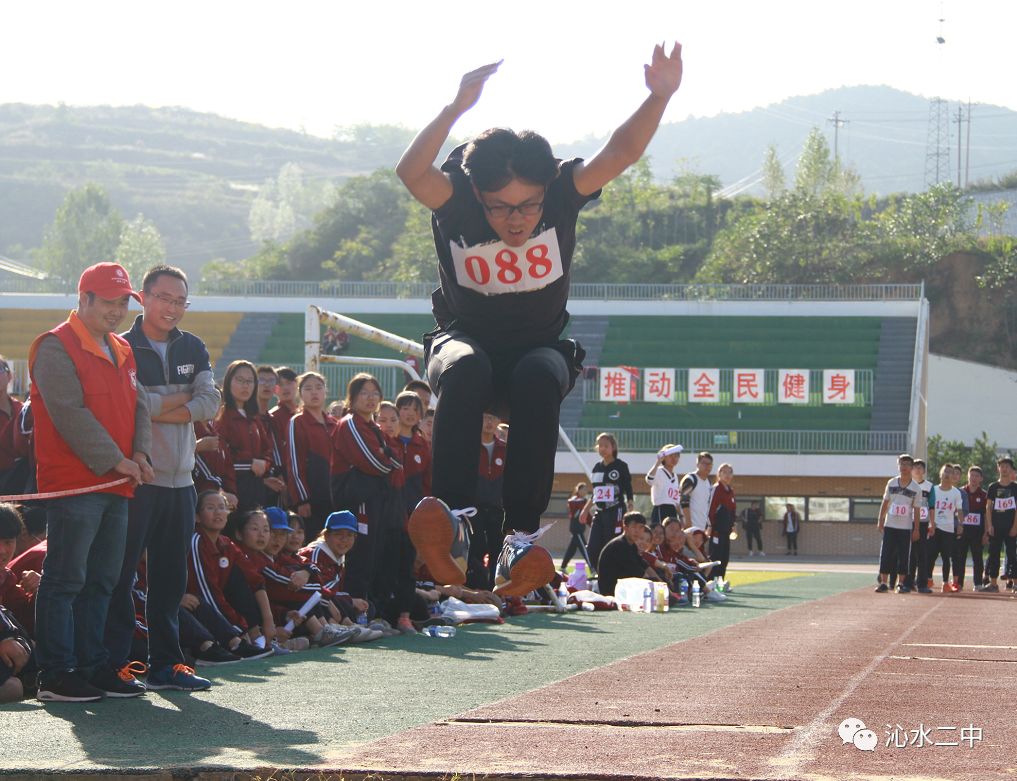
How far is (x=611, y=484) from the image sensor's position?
1341 centimetres

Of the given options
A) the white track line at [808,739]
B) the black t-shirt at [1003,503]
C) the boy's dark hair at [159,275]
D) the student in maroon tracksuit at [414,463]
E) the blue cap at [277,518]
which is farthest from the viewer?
the black t-shirt at [1003,503]

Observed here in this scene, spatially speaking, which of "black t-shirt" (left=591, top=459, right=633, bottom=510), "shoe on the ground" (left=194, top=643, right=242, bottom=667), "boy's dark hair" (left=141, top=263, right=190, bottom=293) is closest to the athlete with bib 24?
"boy's dark hair" (left=141, top=263, right=190, bottom=293)

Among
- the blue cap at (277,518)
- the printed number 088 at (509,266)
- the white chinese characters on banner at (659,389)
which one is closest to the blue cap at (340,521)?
the blue cap at (277,518)

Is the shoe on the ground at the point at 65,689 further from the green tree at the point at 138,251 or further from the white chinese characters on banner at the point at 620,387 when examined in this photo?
the green tree at the point at 138,251

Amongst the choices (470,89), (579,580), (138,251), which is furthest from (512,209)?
(138,251)

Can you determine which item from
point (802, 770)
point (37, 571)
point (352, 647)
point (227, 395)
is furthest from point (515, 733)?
point (227, 395)

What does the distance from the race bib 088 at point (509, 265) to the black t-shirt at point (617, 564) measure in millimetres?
7749

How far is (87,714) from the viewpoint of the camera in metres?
4.97

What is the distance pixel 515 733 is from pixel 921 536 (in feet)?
41.5

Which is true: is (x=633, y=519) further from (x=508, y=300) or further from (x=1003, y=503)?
(x=508, y=300)

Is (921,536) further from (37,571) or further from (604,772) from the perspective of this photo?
(604,772)

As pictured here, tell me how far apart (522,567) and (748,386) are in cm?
3266

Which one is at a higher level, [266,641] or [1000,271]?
[1000,271]

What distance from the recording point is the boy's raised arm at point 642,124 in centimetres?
450
